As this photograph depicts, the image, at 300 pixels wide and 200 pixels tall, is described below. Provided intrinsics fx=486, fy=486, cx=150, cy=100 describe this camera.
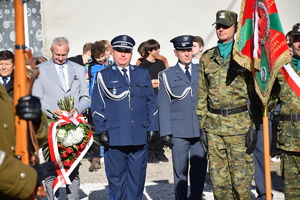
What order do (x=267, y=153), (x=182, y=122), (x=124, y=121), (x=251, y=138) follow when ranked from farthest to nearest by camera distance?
(x=182, y=122), (x=124, y=121), (x=251, y=138), (x=267, y=153)

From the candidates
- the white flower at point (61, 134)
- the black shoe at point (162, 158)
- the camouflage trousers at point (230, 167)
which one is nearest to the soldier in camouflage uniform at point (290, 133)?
Result: the camouflage trousers at point (230, 167)

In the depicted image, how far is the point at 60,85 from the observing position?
6273 mm

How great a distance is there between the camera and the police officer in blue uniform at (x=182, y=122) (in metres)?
6.42

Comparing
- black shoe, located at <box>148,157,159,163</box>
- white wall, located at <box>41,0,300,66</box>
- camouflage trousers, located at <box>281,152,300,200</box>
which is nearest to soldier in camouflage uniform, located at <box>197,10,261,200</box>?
camouflage trousers, located at <box>281,152,300,200</box>

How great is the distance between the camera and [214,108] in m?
5.49

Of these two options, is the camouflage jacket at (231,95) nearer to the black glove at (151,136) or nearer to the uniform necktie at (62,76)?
the black glove at (151,136)

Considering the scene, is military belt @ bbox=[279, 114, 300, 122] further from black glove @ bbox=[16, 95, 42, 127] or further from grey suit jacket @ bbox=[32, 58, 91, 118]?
black glove @ bbox=[16, 95, 42, 127]

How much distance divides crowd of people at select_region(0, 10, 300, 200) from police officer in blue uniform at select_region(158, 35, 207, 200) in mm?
13

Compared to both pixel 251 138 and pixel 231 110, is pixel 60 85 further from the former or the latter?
A: pixel 251 138

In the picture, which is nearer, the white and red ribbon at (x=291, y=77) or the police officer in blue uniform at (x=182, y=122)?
the white and red ribbon at (x=291, y=77)

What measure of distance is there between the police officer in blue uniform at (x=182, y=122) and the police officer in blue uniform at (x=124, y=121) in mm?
395

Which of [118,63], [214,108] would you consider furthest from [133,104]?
[214,108]

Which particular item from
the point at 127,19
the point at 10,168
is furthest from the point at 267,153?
the point at 127,19

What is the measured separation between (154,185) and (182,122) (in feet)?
5.62
